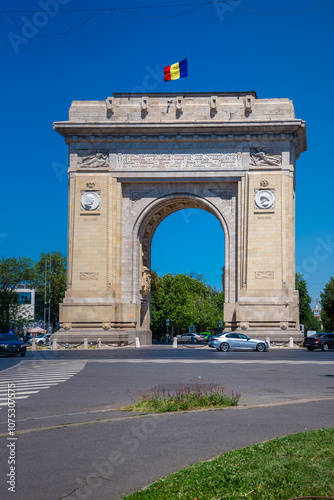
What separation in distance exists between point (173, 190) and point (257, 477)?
41740 mm

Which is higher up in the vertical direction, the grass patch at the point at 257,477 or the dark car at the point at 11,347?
the grass patch at the point at 257,477

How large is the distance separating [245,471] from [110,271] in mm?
39863

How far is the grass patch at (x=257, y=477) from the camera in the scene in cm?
583

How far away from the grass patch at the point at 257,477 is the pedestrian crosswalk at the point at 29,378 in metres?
7.45

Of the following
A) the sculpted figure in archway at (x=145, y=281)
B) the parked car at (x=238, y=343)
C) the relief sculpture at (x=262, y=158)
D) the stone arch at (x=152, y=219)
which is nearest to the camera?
the parked car at (x=238, y=343)

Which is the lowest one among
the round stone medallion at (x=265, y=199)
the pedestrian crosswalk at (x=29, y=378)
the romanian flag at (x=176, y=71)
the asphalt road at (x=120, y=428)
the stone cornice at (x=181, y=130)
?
the pedestrian crosswalk at (x=29, y=378)

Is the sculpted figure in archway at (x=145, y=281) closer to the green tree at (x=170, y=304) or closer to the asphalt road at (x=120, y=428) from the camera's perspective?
the asphalt road at (x=120, y=428)

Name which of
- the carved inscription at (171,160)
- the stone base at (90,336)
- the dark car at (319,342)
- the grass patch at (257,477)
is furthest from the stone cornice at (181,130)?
the grass patch at (257,477)

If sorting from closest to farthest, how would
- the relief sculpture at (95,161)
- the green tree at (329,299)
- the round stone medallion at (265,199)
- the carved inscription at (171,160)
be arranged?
the round stone medallion at (265,199) < the carved inscription at (171,160) < the relief sculpture at (95,161) < the green tree at (329,299)

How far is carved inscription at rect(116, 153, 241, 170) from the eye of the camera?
46562 millimetres

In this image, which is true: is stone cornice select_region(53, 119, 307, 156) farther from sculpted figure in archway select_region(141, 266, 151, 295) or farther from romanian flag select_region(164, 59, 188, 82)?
sculpted figure in archway select_region(141, 266, 151, 295)

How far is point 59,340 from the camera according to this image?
44469 mm

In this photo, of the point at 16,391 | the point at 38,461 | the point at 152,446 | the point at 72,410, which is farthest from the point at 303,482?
the point at 16,391

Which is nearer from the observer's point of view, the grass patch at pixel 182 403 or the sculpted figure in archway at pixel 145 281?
the grass patch at pixel 182 403
